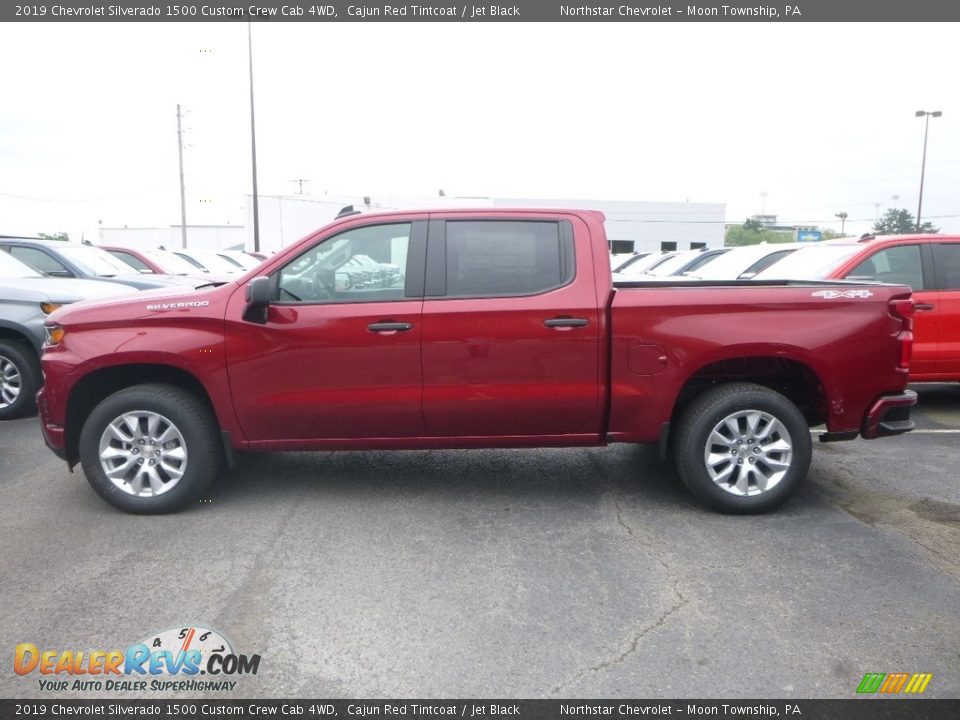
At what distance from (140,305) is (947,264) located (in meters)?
7.53

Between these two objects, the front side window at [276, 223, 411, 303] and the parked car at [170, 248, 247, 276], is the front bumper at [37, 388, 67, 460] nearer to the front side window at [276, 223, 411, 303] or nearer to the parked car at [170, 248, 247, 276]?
the front side window at [276, 223, 411, 303]

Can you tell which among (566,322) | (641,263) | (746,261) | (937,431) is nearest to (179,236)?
(641,263)

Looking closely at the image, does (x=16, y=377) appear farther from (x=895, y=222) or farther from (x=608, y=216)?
(x=895, y=222)

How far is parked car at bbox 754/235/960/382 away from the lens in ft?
24.8

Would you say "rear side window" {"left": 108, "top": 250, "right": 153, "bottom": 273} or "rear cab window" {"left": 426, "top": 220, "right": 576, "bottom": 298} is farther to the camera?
"rear side window" {"left": 108, "top": 250, "right": 153, "bottom": 273}

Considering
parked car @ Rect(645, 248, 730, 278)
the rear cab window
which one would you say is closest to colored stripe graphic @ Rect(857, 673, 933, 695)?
the rear cab window

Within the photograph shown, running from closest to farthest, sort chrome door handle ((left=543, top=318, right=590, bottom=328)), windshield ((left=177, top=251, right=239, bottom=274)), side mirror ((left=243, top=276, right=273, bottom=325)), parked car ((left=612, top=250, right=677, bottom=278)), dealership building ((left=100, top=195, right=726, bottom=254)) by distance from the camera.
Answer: side mirror ((left=243, top=276, right=273, bottom=325)) < chrome door handle ((left=543, top=318, right=590, bottom=328)) < parked car ((left=612, top=250, right=677, bottom=278)) < windshield ((left=177, top=251, right=239, bottom=274)) < dealership building ((left=100, top=195, right=726, bottom=254))

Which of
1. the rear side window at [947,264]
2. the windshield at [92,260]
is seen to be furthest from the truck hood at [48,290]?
the rear side window at [947,264]

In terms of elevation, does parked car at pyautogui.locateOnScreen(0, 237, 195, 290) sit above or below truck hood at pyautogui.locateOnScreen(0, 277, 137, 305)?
above

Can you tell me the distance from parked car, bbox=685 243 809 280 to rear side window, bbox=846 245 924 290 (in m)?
1.61

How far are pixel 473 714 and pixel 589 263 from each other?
9.70ft

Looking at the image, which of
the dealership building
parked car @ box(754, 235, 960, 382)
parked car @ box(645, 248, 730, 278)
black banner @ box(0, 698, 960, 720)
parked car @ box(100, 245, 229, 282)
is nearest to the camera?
black banner @ box(0, 698, 960, 720)

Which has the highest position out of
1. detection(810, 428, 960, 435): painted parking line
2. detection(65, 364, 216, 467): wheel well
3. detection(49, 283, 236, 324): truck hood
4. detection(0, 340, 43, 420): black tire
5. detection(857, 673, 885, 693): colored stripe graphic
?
detection(49, 283, 236, 324): truck hood

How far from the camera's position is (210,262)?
68.6 ft
